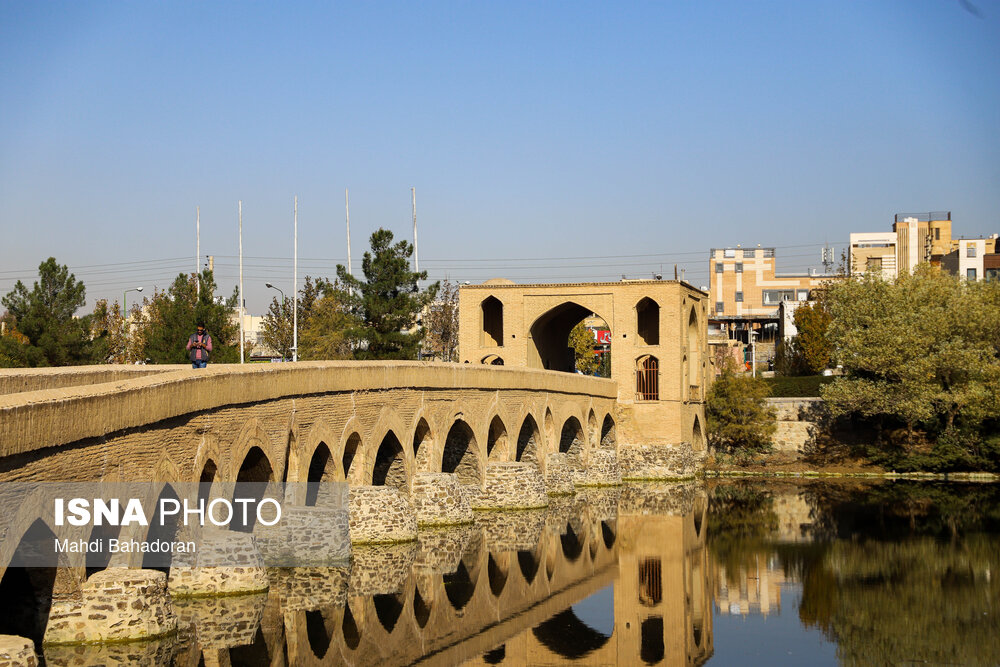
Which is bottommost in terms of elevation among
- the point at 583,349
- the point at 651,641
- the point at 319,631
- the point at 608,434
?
the point at 651,641

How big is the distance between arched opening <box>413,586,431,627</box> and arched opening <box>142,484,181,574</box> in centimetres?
343

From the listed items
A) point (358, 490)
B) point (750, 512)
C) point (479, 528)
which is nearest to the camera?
point (358, 490)

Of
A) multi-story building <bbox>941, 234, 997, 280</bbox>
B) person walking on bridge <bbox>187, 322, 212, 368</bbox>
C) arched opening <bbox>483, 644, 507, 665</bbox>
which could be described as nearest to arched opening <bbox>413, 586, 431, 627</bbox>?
arched opening <bbox>483, 644, 507, 665</bbox>

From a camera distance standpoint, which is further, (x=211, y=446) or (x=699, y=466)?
(x=699, y=466)

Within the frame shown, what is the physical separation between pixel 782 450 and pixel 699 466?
3099mm

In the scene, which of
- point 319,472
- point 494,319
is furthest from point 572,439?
point 319,472

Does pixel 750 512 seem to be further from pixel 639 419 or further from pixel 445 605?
pixel 445 605

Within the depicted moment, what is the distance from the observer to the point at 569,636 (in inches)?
634

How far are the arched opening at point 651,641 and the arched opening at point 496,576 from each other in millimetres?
2521

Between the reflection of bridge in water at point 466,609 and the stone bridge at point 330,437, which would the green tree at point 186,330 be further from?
the reflection of bridge in water at point 466,609

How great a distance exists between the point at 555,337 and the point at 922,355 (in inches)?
506

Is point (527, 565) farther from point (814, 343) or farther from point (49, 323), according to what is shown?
point (814, 343)

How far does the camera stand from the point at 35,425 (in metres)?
11.2

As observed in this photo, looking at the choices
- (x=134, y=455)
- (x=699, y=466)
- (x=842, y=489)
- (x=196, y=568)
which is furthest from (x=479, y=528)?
(x=699, y=466)
